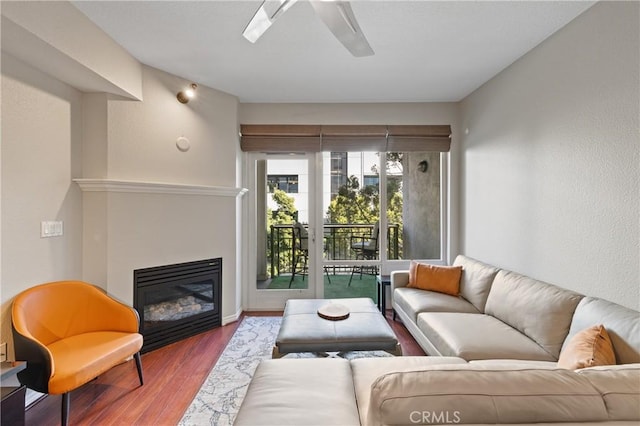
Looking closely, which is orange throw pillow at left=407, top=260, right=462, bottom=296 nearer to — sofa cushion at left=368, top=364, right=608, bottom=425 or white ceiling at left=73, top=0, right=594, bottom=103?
white ceiling at left=73, top=0, right=594, bottom=103

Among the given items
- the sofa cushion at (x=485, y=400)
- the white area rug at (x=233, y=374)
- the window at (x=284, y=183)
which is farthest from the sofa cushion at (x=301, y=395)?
the window at (x=284, y=183)

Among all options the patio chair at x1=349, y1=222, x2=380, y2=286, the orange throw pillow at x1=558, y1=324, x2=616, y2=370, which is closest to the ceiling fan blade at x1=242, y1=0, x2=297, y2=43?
the orange throw pillow at x1=558, y1=324, x2=616, y2=370

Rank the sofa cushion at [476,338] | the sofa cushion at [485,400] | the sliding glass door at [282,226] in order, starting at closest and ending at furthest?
the sofa cushion at [485,400], the sofa cushion at [476,338], the sliding glass door at [282,226]

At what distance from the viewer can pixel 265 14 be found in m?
1.58

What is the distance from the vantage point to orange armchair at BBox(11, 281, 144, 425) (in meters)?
1.74

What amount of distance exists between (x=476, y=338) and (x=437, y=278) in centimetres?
116

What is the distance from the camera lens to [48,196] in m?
2.29

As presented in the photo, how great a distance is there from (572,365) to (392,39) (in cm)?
240

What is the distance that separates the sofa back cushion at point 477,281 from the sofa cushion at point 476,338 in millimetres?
277

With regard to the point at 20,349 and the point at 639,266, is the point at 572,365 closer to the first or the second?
the point at 639,266

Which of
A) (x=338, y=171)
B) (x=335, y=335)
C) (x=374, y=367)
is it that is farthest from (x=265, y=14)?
(x=338, y=171)

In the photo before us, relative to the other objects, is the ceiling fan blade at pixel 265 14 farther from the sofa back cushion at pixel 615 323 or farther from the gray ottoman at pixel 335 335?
the sofa back cushion at pixel 615 323

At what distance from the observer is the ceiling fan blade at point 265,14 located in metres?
1.50

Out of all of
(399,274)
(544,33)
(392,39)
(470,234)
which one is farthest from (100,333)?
(544,33)
